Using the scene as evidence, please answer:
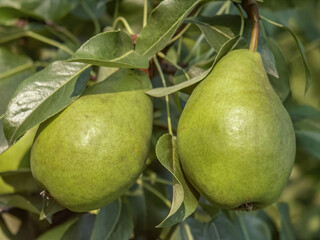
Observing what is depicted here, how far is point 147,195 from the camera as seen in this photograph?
149 centimetres

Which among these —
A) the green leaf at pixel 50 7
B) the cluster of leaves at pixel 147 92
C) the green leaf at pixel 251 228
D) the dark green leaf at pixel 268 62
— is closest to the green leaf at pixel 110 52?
the cluster of leaves at pixel 147 92

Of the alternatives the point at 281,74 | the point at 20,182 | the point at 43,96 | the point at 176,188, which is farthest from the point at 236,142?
the point at 20,182

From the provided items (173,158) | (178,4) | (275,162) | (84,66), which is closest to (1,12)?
(84,66)

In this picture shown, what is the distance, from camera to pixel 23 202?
1193 millimetres

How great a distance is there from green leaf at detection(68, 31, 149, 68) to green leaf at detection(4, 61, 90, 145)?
0.09 metres

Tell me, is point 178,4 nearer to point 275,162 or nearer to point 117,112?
point 117,112

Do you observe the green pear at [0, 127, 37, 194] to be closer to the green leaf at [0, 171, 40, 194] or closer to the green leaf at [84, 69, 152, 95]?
the green leaf at [0, 171, 40, 194]

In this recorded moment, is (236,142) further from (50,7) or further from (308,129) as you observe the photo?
(50,7)

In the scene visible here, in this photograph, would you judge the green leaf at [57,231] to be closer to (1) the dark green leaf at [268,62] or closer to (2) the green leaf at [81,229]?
(2) the green leaf at [81,229]

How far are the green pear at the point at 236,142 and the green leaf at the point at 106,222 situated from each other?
0.35m

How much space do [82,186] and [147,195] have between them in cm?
55

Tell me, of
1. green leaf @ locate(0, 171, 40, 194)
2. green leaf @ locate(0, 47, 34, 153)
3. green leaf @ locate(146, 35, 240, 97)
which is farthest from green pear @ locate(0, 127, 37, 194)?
green leaf @ locate(146, 35, 240, 97)

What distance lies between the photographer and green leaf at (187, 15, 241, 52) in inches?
45.0

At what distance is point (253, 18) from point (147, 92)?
1.02 feet
